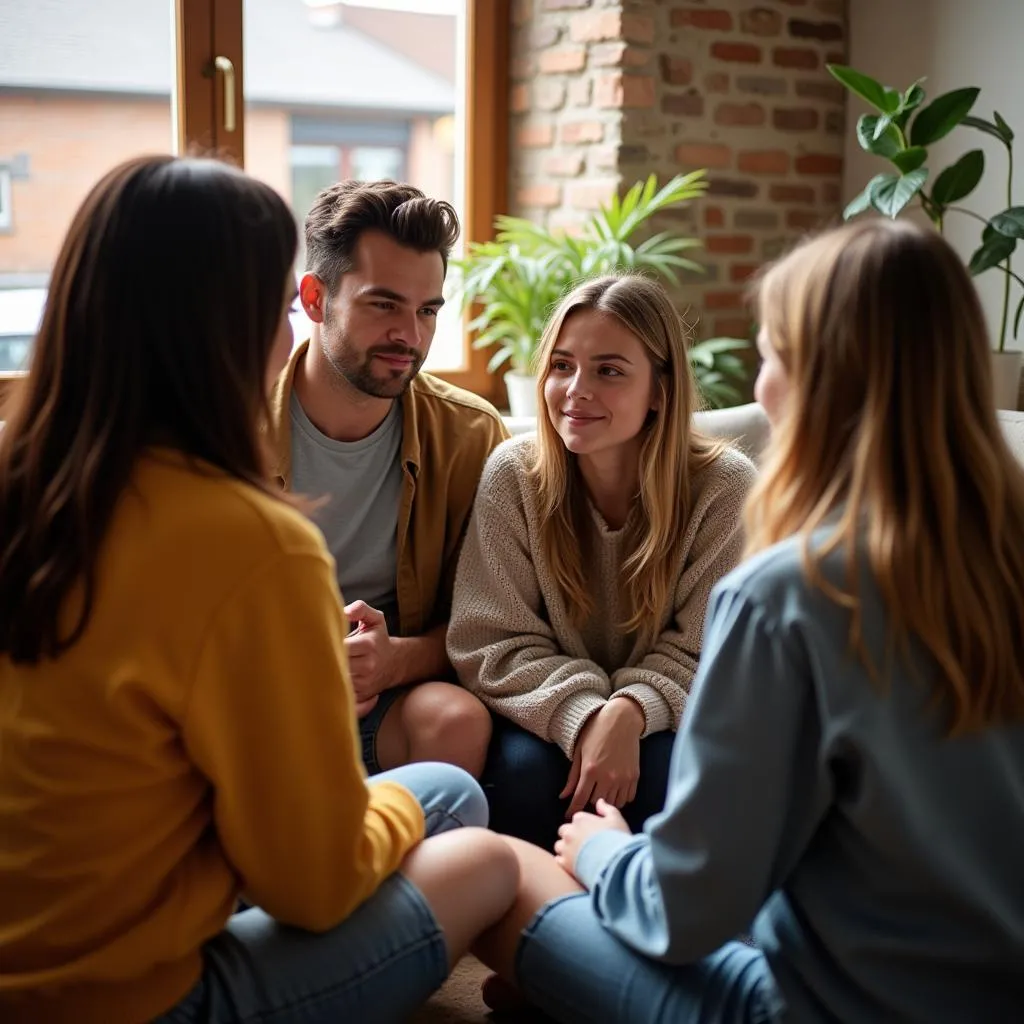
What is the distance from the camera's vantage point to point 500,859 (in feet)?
4.84

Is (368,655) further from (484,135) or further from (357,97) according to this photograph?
(484,135)

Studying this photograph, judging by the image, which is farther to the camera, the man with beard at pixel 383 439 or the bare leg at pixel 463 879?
the man with beard at pixel 383 439

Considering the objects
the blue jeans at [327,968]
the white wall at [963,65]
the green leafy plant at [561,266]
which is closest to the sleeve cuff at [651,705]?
the blue jeans at [327,968]

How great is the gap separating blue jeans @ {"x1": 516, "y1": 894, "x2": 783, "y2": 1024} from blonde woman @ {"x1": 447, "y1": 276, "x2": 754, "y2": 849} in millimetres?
664

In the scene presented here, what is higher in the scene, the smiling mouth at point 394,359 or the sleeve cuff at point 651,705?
the smiling mouth at point 394,359

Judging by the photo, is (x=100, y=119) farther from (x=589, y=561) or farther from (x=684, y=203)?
(x=589, y=561)

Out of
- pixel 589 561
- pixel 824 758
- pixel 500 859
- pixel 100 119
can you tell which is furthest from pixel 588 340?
pixel 100 119

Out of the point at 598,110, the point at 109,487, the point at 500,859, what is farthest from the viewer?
the point at 598,110

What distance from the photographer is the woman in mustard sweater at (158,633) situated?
3.78ft

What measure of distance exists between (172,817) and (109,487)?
0.98ft

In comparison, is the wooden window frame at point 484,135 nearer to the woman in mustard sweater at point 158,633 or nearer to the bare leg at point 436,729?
the bare leg at point 436,729

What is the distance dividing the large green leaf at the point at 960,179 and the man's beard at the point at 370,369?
1.84 m

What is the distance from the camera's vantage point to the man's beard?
2.24m

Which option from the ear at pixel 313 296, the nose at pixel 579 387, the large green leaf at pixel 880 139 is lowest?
the nose at pixel 579 387
